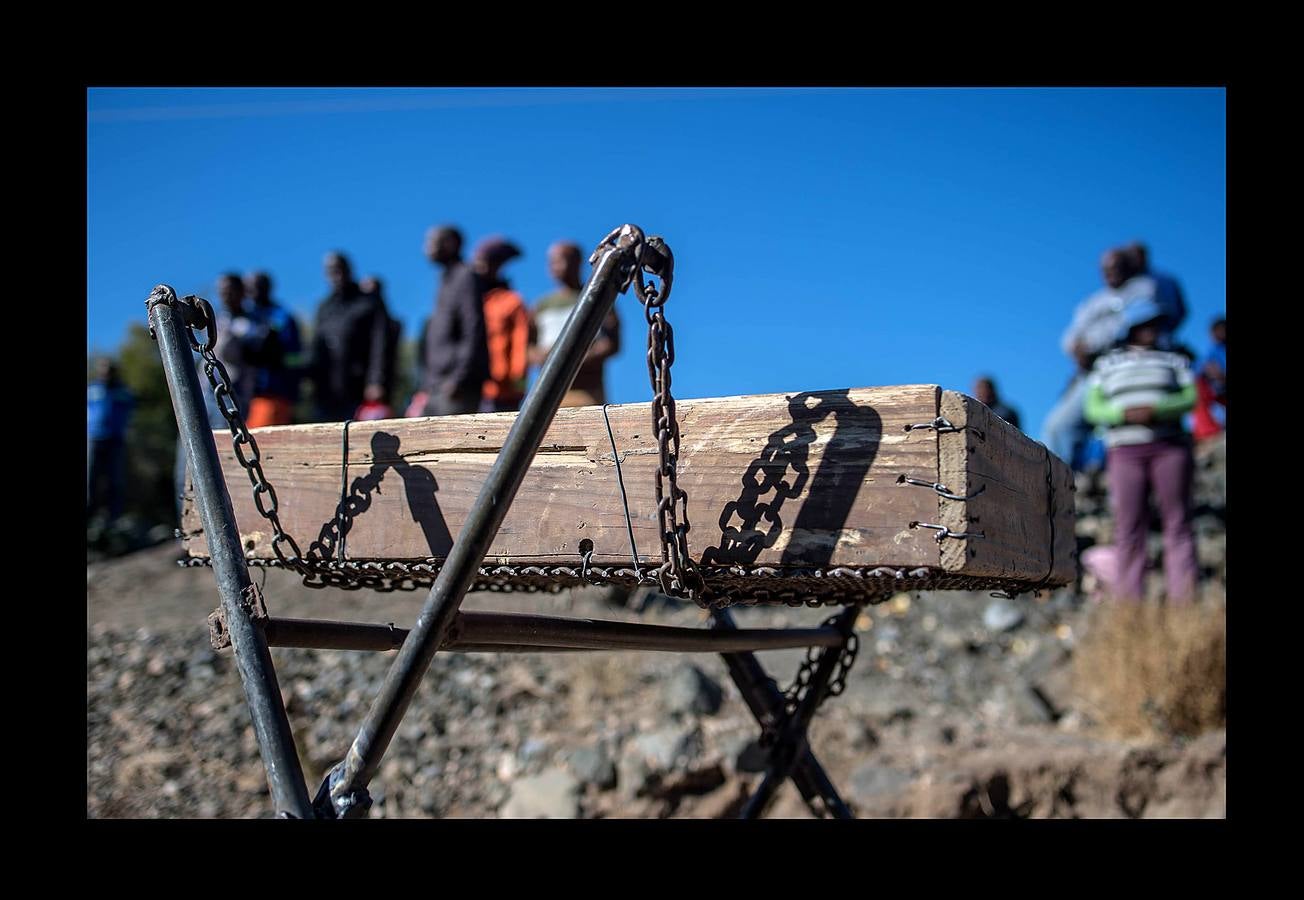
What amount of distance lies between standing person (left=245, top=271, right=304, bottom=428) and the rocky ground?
1.52m

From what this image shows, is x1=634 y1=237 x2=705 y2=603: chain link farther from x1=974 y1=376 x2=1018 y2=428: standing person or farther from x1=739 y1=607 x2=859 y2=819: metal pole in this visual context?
x1=974 y1=376 x2=1018 y2=428: standing person

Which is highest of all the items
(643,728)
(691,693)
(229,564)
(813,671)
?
(229,564)

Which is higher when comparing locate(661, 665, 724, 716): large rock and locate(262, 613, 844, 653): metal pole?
locate(262, 613, 844, 653): metal pole

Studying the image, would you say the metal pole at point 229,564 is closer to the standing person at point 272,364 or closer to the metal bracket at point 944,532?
the metal bracket at point 944,532

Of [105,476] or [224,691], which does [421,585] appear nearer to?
[224,691]

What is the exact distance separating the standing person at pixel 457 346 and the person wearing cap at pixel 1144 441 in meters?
3.47

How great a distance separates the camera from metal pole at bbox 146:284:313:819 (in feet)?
4.99

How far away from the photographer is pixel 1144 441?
20.3ft

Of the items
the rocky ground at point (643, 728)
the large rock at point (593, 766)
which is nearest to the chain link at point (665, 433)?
the rocky ground at point (643, 728)

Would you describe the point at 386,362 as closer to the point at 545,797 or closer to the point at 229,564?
the point at 545,797

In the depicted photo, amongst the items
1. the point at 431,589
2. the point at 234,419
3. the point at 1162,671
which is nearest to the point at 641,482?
the point at 431,589

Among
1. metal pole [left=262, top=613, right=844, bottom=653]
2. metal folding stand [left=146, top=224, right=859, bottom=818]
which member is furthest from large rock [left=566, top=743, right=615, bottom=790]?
metal folding stand [left=146, top=224, right=859, bottom=818]

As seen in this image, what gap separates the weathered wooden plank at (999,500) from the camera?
1590mm

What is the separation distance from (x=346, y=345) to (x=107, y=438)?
436 cm
